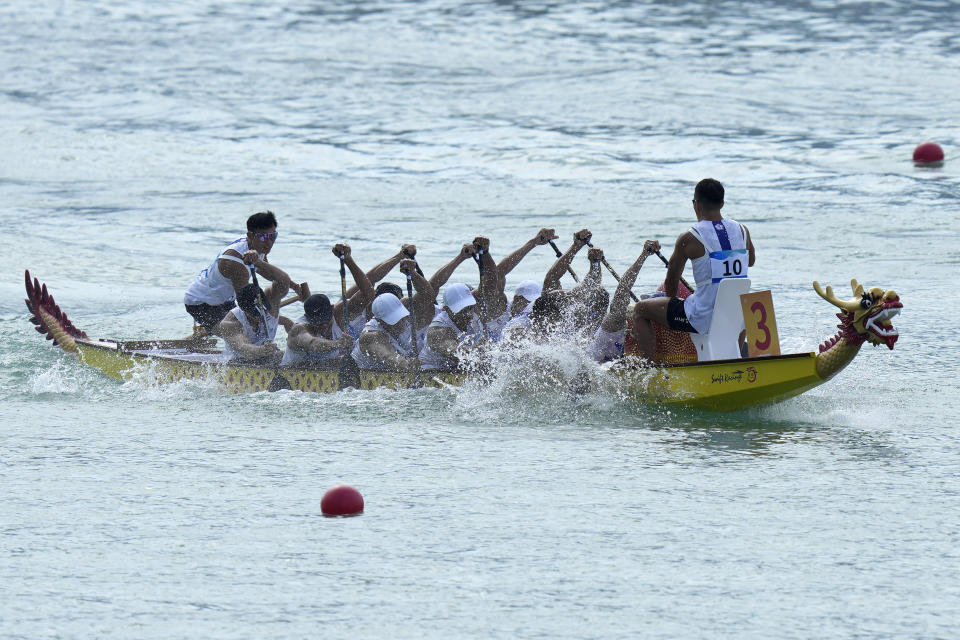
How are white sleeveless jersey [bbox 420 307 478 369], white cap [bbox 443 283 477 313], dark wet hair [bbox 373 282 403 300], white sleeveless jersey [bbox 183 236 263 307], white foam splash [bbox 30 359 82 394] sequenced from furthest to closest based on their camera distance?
white foam splash [bbox 30 359 82 394] → white sleeveless jersey [bbox 183 236 263 307] → dark wet hair [bbox 373 282 403 300] → white sleeveless jersey [bbox 420 307 478 369] → white cap [bbox 443 283 477 313]

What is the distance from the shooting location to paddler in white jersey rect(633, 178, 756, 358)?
1154 cm

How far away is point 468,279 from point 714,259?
9.82 meters

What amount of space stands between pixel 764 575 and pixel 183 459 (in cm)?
527

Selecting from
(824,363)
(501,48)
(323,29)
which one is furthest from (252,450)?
(323,29)

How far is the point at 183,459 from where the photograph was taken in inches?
467

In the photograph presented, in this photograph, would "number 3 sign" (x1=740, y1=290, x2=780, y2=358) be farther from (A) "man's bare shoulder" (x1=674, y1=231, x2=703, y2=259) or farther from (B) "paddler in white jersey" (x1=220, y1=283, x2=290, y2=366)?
(B) "paddler in white jersey" (x1=220, y1=283, x2=290, y2=366)

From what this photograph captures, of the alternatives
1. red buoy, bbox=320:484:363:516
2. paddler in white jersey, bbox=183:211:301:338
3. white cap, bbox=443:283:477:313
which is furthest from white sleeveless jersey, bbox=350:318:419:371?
red buoy, bbox=320:484:363:516

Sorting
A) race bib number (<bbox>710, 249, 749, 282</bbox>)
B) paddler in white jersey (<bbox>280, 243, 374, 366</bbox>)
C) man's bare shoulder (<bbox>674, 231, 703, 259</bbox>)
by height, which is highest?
man's bare shoulder (<bbox>674, 231, 703, 259</bbox>)

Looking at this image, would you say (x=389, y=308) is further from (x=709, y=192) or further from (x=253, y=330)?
(x=709, y=192)

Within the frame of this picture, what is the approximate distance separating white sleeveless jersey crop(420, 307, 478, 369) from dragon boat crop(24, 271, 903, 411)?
0.13 metres

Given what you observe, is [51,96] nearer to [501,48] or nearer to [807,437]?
[501,48]

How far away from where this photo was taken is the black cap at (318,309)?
13391mm

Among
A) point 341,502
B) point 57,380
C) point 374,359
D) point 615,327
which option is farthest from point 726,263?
point 57,380

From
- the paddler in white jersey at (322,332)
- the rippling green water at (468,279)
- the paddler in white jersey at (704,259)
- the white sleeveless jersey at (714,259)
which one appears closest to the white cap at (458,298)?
the rippling green water at (468,279)
